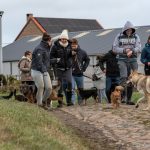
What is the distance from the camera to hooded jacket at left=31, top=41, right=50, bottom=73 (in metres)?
14.9

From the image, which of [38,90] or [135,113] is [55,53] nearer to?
[38,90]

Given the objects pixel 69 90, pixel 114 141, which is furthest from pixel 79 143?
pixel 69 90

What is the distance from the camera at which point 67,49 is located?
1611cm

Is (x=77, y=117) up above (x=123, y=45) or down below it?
below

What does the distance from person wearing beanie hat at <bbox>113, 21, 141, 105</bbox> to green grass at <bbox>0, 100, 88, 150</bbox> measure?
152 inches

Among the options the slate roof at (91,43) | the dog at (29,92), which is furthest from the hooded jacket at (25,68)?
the slate roof at (91,43)

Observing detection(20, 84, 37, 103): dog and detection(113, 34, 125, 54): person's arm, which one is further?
detection(20, 84, 37, 103): dog

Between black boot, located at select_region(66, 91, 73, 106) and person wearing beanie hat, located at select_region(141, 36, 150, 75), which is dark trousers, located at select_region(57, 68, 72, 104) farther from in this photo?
person wearing beanie hat, located at select_region(141, 36, 150, 75)

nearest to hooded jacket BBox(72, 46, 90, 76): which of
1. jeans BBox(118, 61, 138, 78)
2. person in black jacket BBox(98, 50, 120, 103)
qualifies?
person in black jacket BBox(98, 50, 120, 103)

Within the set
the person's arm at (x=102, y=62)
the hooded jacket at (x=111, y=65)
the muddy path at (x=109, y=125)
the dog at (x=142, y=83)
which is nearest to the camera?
the muddy path at (x=109, y=125)

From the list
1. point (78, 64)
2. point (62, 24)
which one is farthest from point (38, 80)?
point (62, 24)

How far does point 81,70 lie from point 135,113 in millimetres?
3020

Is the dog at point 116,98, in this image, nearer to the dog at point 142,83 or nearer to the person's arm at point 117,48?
the dog at point 142,83

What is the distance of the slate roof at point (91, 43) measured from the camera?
145ft
